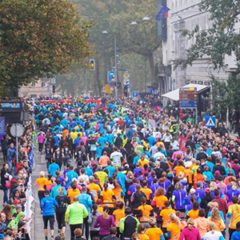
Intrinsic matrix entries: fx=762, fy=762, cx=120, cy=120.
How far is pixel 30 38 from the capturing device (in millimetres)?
31375

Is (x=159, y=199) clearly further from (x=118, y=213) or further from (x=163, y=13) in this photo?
(x=163, y=13)

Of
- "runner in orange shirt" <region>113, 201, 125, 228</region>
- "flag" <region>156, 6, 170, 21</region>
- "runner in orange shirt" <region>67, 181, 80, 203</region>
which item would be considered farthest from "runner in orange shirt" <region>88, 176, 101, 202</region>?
"flag" <region>156, 6, 170, 21</region>

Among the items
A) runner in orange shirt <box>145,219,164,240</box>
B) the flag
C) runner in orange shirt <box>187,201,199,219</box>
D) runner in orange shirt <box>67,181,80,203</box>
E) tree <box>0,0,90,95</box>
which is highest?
the flag

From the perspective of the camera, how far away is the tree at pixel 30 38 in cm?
3034

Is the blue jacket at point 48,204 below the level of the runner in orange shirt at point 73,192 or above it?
below

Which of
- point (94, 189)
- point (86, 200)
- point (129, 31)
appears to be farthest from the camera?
point (129, 31)

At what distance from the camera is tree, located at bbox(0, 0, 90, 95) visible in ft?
99.6

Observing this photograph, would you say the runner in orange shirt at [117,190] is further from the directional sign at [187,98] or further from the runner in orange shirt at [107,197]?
the directional sign at [187,98]

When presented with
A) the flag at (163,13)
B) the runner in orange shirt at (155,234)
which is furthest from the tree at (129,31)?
the runner in orange shirt at (155,234)

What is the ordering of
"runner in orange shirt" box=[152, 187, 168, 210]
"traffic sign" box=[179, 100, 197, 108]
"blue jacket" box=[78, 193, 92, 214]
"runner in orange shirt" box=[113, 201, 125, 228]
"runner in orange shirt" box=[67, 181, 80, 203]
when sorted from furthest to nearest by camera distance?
"traffic sign" box=[179, 100, 197, 108]
"runner in orange shirt" box=[67, 181, 80, 203]
"blue jacket" box=[78, 193, 92, 214]
"runner in orange shirt" box=[152, 187, 168, 210]
"runner in orange shirt" box=[113, 201, 125, 228]

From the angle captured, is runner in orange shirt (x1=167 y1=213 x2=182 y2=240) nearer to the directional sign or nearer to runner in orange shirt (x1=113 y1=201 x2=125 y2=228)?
runner in orange shirt (x1=113 y1=201 x2=125 y2=228)

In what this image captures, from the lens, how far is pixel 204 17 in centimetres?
5909

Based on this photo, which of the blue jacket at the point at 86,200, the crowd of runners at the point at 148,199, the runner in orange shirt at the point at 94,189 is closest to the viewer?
the crowd of runners at the point at 148,199

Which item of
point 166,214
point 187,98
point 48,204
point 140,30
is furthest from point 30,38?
point 140,30
